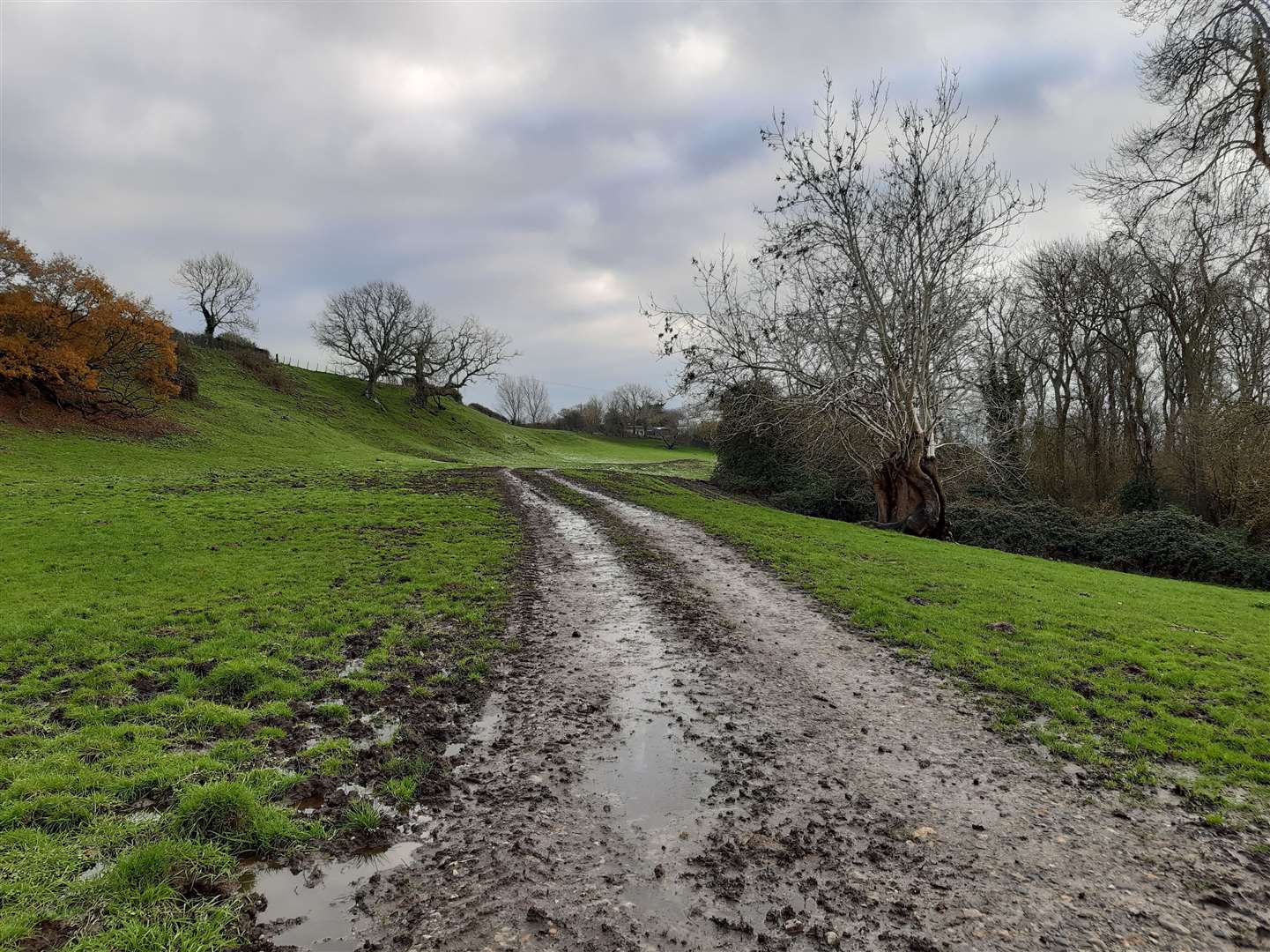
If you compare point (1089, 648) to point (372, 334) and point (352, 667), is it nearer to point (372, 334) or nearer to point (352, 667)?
point (352, 667)

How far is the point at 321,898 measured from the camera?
144 inches

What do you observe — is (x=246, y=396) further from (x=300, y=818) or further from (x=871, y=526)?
(x=300, y=818)

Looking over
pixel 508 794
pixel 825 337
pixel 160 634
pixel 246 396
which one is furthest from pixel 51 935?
pixel 246 396

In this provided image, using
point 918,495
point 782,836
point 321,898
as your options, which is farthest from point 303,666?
point 918,495

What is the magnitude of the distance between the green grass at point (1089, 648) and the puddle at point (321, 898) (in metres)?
6.13

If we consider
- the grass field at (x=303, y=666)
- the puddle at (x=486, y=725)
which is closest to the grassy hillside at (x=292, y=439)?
the grass field at (x=303, y=666)

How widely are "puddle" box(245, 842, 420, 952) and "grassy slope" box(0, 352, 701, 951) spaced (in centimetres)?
24

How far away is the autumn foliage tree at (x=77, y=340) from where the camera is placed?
29.3m

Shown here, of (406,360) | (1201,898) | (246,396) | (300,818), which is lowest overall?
(300,818)

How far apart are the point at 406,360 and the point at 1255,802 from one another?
66.6 meters

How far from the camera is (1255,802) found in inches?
188

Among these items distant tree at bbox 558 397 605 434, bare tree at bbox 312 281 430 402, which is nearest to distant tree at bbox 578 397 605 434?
distant tree at bbox 558 397 605 434

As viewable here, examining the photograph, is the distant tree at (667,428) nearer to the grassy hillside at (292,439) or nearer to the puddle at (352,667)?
the grassy hillside at (292,439)

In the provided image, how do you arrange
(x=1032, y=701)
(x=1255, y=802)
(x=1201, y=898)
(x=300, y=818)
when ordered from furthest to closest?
1. (x=1032, y=701)
2. (x=1255, y=802)
3. (x=300, y=818)
4. (x=1201, y=898)
